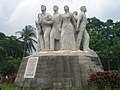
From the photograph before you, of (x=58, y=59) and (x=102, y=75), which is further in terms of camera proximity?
(x=58, y=59)

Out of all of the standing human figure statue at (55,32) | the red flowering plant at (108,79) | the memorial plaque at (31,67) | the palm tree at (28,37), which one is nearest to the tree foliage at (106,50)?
the palm tree at (28,37)

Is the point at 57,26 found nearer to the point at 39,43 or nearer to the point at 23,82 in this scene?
the point at 39,43

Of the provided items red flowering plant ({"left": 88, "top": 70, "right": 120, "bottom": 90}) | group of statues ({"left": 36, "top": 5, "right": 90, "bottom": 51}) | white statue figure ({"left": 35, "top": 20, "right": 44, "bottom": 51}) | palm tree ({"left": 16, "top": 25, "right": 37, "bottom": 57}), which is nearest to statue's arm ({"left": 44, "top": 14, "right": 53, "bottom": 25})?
group of statues ({"left": 36, "top": 5, "right": 90, "bottom": 51})

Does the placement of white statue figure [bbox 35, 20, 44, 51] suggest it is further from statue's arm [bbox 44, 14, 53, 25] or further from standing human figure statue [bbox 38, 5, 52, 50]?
statue's arm [bbox 44, 14, 53, 25]

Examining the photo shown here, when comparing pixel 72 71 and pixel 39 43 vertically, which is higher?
pixel 39 43

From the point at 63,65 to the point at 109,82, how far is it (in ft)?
8.32

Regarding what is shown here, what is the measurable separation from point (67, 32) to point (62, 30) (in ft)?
0.91

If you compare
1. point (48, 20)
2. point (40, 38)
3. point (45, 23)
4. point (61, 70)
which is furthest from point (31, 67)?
point (48, 20)

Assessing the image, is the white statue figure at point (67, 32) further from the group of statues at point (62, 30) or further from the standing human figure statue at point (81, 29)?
the standing human figure statue at point (81, 29)

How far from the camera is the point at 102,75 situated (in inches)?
458

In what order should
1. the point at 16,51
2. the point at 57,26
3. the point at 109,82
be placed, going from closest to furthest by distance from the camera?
1. the point at 109,82
2. the point at 57,26
3. the point at 16,51

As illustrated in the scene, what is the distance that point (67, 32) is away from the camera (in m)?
14.3

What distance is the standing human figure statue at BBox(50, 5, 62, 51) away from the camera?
1452 centimetres

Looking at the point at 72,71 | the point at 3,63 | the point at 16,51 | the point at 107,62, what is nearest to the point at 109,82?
the point at 72,71
